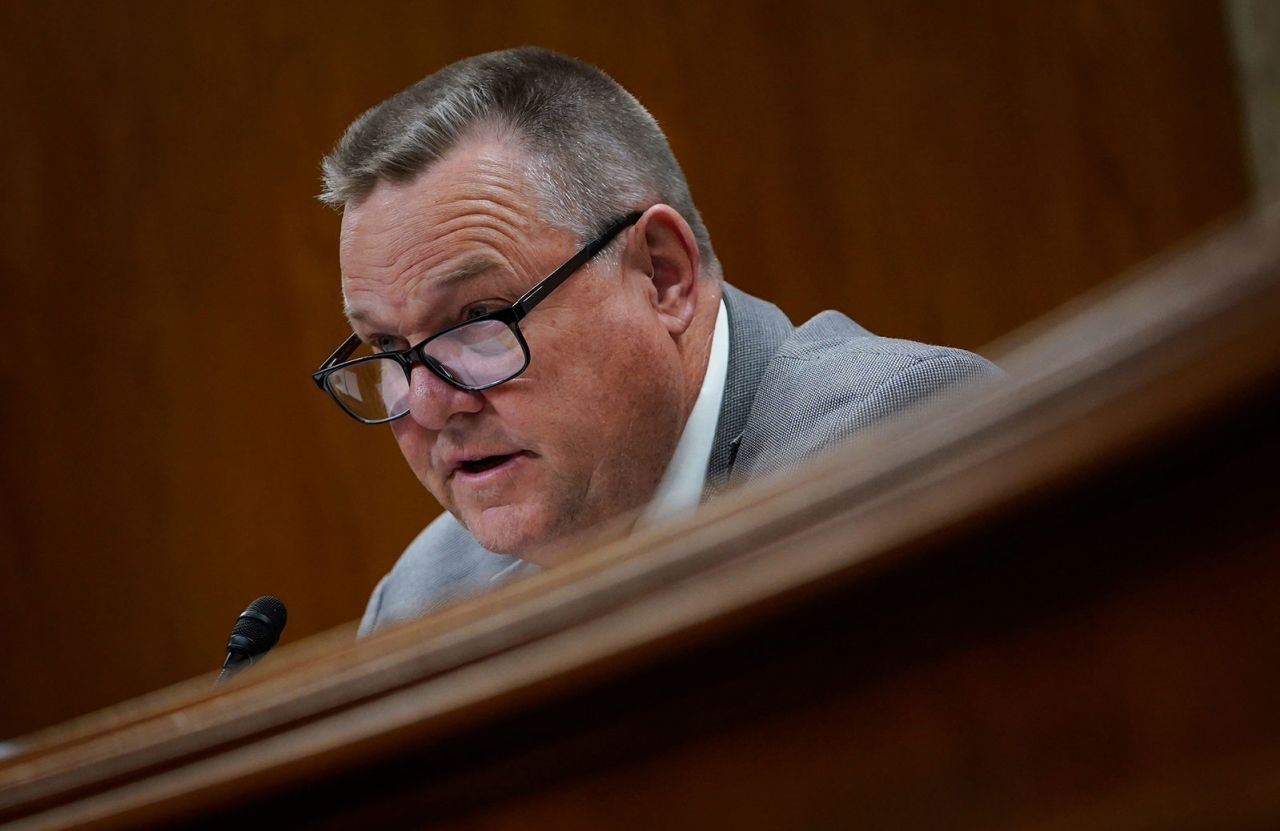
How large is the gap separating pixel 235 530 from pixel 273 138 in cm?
82

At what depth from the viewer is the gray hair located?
1381 mm

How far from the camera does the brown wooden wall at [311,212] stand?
266 centimetres

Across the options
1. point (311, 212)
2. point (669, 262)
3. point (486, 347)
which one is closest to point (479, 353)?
point (486, 347)

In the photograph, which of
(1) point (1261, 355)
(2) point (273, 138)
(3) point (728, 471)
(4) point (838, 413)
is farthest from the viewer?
(2) point (273, 138)

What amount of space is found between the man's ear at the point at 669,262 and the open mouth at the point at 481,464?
225 millimetres

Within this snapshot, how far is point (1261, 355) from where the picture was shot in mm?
315

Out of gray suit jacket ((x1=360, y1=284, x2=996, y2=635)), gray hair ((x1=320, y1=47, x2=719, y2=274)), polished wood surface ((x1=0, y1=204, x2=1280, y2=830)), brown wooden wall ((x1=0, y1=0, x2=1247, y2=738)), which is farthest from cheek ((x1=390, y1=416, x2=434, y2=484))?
brown wooden wall ((x1=0, y1=0, x2=1247, y2=738))

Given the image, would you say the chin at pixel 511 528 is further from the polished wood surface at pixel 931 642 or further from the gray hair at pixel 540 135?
the polished wood surface at pixel 931 642

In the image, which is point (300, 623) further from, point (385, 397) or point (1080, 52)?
point (1080, 52)

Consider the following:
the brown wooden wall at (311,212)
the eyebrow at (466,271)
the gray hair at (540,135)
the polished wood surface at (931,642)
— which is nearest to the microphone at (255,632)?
the eyebrow at (466,271)

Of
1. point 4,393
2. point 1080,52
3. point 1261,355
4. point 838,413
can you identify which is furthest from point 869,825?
point 4,393

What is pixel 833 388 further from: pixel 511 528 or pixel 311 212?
pixel 311 212

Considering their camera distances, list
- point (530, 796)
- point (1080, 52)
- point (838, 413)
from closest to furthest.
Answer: point (530, 796) < point (838, 413) < point (1080, 52)

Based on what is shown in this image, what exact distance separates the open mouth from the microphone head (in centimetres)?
29
